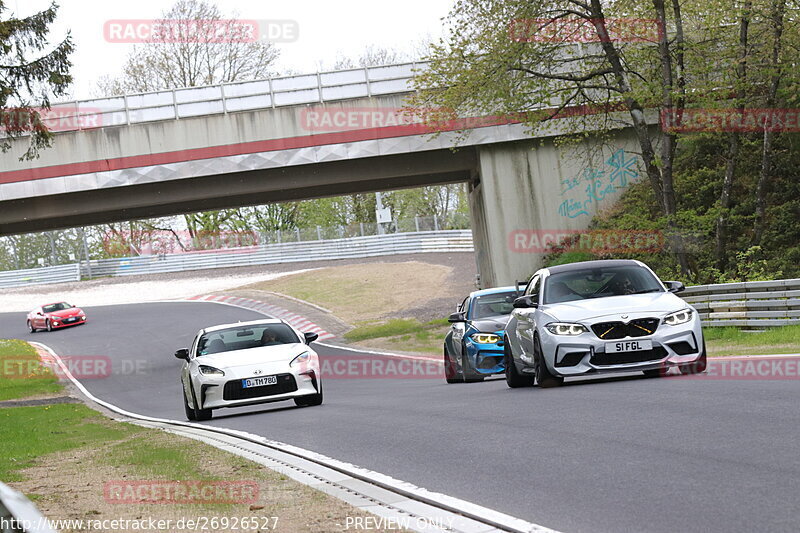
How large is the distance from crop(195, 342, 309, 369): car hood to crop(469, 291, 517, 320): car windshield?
11.8 ft

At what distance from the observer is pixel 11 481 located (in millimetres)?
9641

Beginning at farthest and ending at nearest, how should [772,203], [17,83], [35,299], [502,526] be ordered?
Result: [35,299] → [772,203] → [17,83] → [502,526]

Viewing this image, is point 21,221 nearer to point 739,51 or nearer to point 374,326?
point 374,326

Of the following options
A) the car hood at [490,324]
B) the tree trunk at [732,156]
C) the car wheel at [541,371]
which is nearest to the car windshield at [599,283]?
the car wheel at [541,371]

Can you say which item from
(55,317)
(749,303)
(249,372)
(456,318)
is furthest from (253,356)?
(55,317)

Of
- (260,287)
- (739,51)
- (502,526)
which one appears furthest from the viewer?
(260,287)

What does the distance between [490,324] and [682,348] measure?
536 cm

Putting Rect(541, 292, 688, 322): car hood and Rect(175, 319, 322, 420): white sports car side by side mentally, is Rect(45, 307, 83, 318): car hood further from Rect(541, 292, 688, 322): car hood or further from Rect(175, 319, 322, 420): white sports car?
Rect(541, 292, 688, 322): car hood

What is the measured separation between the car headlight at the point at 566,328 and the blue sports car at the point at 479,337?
15.5ft

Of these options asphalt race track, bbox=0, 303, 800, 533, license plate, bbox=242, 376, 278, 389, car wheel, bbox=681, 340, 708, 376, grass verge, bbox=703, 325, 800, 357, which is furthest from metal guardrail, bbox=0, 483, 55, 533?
grass verge, bbox=703, 325, 800, 357

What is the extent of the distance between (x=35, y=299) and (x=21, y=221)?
33.4 metres

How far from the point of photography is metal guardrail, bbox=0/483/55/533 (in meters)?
2.92

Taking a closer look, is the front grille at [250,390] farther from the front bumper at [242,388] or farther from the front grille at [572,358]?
the front grille at [572,358]

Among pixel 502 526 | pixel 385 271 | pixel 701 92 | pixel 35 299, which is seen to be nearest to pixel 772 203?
pixel 701 92
